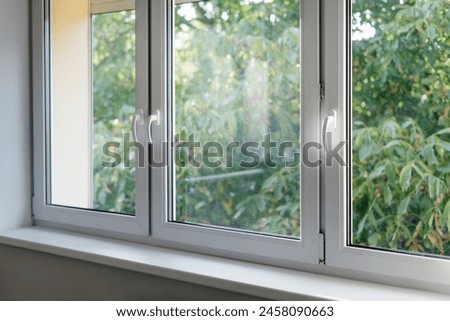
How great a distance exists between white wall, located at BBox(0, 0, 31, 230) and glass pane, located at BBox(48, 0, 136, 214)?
0.11m

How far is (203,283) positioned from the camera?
1616 millimetres

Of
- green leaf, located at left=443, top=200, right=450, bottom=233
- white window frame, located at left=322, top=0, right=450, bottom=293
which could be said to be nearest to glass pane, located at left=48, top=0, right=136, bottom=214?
white window frame, located at left=322, top=0, right=450, bottom=293

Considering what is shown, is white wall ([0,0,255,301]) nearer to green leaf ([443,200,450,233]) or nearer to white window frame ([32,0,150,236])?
white window frame ([32,0,150,236])

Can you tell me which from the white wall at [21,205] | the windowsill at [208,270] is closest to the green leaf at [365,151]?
the windowsill at [208,270]

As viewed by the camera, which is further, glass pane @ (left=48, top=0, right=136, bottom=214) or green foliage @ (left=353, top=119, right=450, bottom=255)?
glass pane @ (left=48, top=0, right=136, bottom=214)

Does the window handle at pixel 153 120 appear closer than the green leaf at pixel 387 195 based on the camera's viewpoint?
No

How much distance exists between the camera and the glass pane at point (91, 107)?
2037 millimetres

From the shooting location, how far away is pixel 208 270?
165cm

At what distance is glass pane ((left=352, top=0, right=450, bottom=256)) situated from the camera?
4.56 feet

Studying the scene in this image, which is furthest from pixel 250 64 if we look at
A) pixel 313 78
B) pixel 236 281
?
pixel 236 281

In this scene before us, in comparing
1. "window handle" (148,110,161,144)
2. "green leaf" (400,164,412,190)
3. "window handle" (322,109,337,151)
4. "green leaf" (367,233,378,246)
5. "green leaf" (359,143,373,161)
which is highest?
"window handle" (148,110,161,144)

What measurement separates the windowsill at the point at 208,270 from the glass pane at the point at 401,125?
0.46 feet

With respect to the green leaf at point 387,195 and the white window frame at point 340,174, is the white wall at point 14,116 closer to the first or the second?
the white window frame at point 340,174

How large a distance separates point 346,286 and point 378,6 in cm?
77
